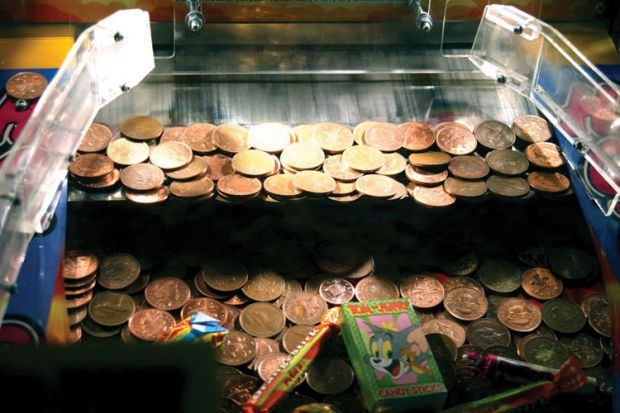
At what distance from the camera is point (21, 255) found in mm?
3369

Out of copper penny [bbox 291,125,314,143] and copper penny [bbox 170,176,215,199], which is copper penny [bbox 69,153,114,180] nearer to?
copper penny [bbox 170,176,215,199]

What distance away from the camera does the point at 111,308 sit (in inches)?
162

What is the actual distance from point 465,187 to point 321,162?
0.69m

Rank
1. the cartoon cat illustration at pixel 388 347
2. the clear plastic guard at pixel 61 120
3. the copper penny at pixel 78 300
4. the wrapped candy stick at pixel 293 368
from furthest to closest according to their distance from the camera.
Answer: the copper penny at pixel 78 300 → the cartoon cat illustration at pixel 388 347 → the wrapped candy stick at pixel 293 368 → the clear plastic guard at pixel 61 120

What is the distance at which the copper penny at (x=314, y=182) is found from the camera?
4.38 m

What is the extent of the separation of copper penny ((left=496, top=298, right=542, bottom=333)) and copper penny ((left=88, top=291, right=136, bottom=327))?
165 centimetres

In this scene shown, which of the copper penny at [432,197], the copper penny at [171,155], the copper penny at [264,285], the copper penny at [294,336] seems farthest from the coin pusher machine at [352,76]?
the copper penny at [294,336]

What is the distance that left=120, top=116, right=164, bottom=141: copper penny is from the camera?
181 inches

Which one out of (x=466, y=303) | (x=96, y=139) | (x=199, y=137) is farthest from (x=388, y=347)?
(x=96, y=139)

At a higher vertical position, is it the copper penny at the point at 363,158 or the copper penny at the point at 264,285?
the copper penny at the point at 363,158

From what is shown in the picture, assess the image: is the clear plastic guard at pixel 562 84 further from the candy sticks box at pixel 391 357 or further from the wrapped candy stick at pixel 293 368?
the wrapped candy stick at pixel 293 368

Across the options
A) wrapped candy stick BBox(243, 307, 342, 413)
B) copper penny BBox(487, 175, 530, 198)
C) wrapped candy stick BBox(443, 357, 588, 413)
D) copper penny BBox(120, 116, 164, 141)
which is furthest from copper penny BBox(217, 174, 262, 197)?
wrapped candy stick BBox(443, 357, 588, 413)

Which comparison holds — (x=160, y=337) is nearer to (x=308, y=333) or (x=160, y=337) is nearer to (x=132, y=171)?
(x=308, y=333)

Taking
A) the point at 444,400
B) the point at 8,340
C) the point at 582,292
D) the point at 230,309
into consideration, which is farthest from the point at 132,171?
the point at 582,292
